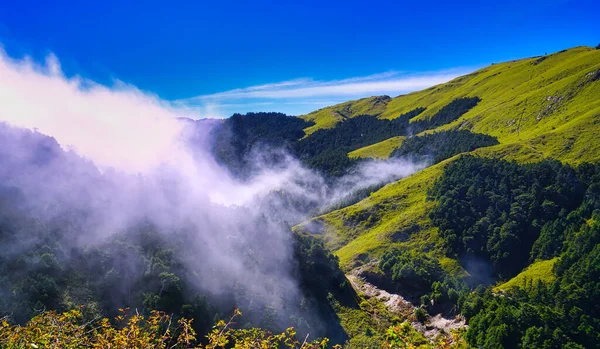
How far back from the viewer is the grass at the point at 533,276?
97.2 metres

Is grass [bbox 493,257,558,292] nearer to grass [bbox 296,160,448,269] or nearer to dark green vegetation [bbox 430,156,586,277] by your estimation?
dark green vegetation [bbox 430,156,586,277]

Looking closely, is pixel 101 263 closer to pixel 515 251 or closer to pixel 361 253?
pixel 361 253

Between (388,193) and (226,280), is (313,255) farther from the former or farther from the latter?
(388,193)

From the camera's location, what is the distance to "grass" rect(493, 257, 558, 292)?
319 feet

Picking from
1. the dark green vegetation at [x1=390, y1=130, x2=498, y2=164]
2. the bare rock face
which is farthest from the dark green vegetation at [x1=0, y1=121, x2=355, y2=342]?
the dark green vegetation at [x1=390, y1=130, x2=498, y2=164]

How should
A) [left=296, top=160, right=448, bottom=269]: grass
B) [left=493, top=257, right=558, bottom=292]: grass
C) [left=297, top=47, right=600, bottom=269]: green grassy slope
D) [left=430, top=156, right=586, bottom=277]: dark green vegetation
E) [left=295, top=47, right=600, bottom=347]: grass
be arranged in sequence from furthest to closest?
1. [left=297, top=47, right=600, bottom=269]: green grassy slope
2. [left=296, top=160, right=448, bottom=269]: grass
3. [left=295, top=47, right=600, bottom=347]: grass
4. [left=430, top=156, right=586, bottom=277]: dark green vegetation
5. [left=493, top=257, right=558, bottom=292]: grass

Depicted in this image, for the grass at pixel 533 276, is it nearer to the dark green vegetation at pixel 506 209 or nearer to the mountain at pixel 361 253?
the mountain at pixel 361 253

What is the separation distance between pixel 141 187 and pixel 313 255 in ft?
145

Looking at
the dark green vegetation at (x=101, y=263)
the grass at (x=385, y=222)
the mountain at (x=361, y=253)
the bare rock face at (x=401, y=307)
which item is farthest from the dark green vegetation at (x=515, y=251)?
the dark green vegetation at (x=101, y=263)

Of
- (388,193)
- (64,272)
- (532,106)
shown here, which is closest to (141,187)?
(64,272)

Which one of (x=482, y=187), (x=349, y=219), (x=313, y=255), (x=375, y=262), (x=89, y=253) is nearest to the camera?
(x=89, y=253)

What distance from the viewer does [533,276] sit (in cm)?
10044

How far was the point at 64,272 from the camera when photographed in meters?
54.5

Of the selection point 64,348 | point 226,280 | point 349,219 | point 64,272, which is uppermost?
point 64,348
